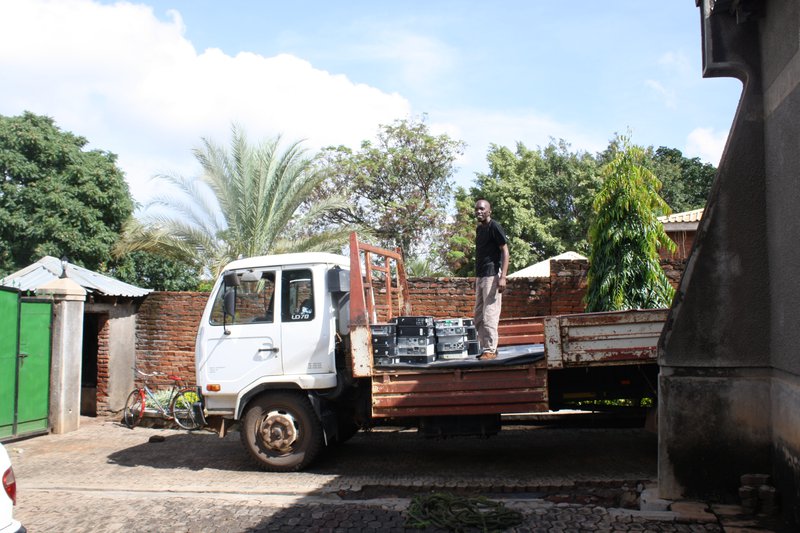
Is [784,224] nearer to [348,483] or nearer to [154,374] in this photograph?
[348,483]

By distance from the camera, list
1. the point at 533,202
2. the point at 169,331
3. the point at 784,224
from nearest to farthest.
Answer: the point at 784,224 → the point at 169,331 → the point at 533,202

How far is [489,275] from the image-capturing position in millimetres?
7516

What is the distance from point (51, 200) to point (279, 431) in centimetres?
1739

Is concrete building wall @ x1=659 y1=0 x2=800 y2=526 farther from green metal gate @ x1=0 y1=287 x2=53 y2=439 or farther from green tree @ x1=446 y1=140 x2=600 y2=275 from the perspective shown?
green tree @ x1=446 y1=140 x2=600 y2=275

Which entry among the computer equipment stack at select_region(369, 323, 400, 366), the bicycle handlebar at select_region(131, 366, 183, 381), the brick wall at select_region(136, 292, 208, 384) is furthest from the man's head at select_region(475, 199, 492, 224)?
the bicycle handlebar at select_region(131, 366, 183, 381)

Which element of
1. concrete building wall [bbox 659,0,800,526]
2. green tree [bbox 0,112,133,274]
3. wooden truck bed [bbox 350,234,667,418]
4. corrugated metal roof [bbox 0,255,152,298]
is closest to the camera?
concrete building wall [bbox 659,0,800,526]

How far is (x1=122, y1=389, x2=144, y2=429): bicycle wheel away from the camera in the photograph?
36.9 feet

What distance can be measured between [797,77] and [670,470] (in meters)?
2.95

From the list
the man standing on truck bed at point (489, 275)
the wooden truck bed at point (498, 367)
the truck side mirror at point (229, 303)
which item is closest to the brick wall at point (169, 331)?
the truck side mirror at point (229, 303)

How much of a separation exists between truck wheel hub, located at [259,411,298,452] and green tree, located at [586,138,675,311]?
5417 millimetres

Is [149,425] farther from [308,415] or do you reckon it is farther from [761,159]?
[761,159]

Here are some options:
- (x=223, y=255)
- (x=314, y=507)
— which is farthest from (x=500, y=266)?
(x=223, y=255)

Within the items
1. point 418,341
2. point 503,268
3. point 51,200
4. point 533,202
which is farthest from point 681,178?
point 418,341

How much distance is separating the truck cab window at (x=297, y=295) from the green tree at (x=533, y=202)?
52.1 ft
